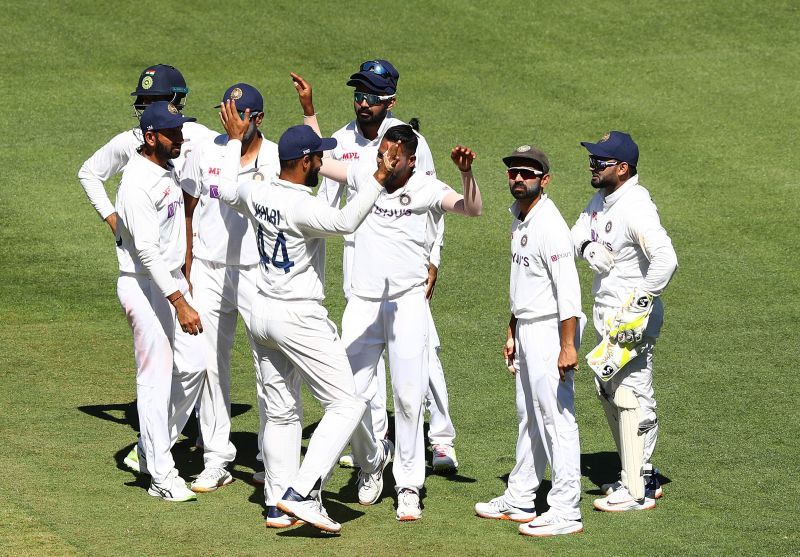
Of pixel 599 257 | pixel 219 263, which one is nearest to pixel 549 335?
pixel 599 257

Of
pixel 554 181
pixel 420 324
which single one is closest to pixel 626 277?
pixel 420 324

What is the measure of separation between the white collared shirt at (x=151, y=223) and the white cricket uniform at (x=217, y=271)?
34 centimetres

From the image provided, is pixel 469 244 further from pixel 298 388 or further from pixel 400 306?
pixel 298 388

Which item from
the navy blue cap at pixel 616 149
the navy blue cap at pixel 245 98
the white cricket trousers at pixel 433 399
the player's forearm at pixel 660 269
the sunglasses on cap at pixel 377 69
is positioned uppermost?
the sunglasses on cap at pixel 377 69

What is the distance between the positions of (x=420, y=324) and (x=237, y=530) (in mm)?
1774

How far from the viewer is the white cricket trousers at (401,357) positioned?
8305mm

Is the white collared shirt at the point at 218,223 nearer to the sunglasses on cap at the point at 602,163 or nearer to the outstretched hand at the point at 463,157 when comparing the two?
the outstretched hand at the point at 463,157

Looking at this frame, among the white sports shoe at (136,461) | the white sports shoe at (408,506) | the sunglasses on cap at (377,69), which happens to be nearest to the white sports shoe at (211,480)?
the white sports shoe at (136,461)

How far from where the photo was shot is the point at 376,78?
9312mm

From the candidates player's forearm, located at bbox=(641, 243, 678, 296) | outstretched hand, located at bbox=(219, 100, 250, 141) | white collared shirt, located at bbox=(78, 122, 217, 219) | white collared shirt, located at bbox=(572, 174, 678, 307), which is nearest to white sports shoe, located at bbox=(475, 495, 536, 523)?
white collared shirt, located at bbox=(572, 174, 678, 307)

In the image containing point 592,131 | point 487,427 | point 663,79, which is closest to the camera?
point 487,427

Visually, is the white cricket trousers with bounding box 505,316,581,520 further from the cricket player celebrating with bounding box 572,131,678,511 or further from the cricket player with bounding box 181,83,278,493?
the cricket player with bounding box 181,83,278,493

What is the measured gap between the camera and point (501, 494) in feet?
28.2

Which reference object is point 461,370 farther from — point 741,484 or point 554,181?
point 554,181
